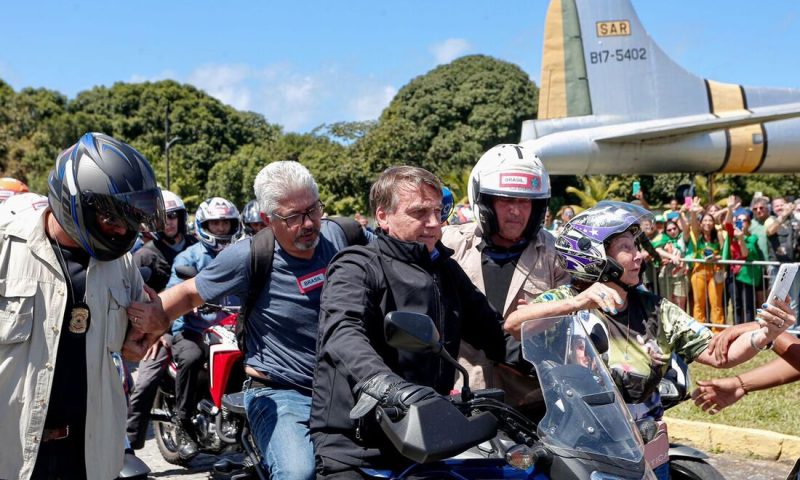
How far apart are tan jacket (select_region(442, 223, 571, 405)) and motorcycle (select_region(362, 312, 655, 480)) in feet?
3.23

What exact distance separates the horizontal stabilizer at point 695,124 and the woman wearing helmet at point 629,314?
1826cm

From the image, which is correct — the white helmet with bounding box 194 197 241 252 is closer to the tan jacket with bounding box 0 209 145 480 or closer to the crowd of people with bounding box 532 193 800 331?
the tan jacket with bounding box 0 209 145 480

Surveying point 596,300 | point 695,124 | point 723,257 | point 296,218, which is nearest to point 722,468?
point 596,300

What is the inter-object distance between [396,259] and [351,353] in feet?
1.55

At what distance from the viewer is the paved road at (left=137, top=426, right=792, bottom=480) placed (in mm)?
6073

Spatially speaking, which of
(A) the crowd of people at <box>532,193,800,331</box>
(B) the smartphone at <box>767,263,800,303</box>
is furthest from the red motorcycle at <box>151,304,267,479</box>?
(A) the crowd of people at <box>532,193,800,331</box>

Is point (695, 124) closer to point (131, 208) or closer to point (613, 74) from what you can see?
point (613, 74)

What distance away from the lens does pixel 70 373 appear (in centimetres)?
300

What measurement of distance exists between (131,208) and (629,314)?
1.97 m

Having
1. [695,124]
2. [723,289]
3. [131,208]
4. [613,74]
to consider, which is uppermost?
[613,74]

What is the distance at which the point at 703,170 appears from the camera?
22812 millimetres

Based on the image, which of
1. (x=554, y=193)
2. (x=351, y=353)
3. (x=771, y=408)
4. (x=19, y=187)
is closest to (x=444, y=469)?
(x=351, y=353)

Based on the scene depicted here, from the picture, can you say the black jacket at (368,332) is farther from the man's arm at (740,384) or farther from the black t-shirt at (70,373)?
the man's arm at (740,384)

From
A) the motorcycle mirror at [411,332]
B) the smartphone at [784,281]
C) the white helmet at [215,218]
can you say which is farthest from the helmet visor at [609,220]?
the white helmet at [215,218]
